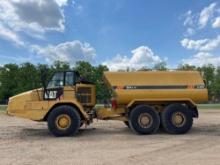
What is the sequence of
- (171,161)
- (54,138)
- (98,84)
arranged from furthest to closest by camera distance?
(98,84)
(54,138)
(171,161)

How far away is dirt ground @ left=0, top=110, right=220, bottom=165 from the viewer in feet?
31.0

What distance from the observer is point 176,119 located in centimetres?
1498

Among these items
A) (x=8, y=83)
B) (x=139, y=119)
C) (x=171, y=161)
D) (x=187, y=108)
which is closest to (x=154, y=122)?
(x=139, y=119)

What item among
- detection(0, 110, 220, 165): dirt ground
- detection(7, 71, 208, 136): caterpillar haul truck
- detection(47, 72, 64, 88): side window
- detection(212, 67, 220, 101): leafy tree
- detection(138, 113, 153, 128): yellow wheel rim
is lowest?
detection(0, 110, 220, 165): dirt ground

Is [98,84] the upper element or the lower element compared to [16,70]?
lower

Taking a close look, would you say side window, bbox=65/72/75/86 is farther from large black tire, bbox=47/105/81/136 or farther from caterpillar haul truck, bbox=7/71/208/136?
large black tire, bbox=47/105/81/136

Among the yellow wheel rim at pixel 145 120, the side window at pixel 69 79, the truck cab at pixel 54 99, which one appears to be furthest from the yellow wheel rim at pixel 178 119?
the side window at pixel 69 79

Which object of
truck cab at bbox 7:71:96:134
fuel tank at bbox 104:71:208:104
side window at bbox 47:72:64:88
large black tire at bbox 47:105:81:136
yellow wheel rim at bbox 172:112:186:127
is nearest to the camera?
large black tire at bbox 47:105:81:136

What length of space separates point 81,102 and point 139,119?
2.44 metres

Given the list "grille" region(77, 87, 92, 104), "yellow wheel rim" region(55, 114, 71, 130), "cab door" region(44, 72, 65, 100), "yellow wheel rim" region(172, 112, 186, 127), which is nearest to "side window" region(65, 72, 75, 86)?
"cab door" region(44, 72, 65, 100)

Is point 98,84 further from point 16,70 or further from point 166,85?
point 16,70

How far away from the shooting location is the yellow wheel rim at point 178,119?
1491 centimetres

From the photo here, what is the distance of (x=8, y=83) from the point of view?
234 ft

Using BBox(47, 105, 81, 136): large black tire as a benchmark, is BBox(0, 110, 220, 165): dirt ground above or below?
below
